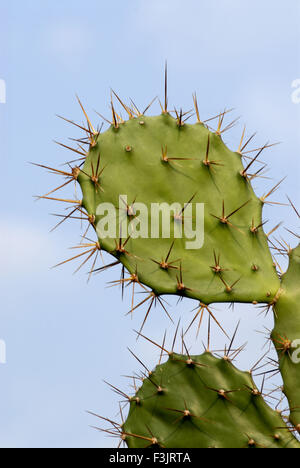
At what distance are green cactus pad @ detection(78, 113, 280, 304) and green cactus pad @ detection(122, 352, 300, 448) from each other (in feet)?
1.01

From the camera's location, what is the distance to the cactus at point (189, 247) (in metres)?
2.91

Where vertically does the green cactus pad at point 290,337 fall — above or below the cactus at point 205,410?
above

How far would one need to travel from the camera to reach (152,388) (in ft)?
9.79

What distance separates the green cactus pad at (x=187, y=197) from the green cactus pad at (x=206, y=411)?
31cm

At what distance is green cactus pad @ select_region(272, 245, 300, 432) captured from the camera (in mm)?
2949

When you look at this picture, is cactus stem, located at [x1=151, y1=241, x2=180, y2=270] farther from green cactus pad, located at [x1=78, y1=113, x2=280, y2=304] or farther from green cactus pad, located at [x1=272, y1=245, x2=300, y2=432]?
green cactus pad, located at [x1=272, y1=245, x2=300, y2=432]

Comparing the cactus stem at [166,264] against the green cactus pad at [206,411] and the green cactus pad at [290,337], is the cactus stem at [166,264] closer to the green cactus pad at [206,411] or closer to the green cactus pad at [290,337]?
the green cactus pad at [206,411]

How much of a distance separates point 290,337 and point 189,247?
1.80 feet

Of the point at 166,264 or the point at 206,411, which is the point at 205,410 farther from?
the point at 166,264

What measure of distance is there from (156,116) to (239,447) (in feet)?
4.56

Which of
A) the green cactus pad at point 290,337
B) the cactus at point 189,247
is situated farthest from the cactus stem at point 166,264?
the green cactus pad at point 290,337

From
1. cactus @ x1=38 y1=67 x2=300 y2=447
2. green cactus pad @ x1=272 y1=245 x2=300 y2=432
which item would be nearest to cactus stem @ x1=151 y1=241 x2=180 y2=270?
cactus @ x1=38 y1=67 x2=300 y2=447
